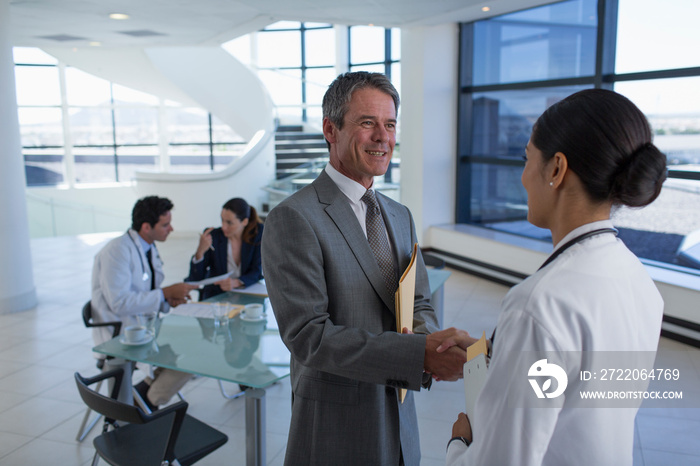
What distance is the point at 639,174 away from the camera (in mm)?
889

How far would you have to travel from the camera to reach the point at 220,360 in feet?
8.11

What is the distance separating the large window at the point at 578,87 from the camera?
5.23 meters

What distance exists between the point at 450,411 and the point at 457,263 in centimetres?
401

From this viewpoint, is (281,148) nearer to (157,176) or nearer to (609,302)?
(157,176)

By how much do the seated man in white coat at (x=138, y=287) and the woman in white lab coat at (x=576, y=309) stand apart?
104 inches

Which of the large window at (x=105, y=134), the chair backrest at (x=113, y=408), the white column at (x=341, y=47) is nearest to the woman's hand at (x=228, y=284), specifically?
the chair backrest at (x=113, y=408)

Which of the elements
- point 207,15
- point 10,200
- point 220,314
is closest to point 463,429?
point 220,314

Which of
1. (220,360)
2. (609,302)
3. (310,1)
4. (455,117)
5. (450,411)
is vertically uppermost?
(310,1)

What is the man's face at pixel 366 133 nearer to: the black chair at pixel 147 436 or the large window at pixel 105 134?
the black chair at pixel 147 436

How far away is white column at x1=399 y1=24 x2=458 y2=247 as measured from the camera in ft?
24.3

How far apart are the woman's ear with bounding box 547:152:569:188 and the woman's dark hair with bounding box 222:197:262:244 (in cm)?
319

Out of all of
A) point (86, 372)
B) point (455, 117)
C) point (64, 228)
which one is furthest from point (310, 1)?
point (64, 228)

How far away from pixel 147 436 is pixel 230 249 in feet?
5.99

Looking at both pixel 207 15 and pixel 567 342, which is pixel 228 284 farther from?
pixel 207 15
